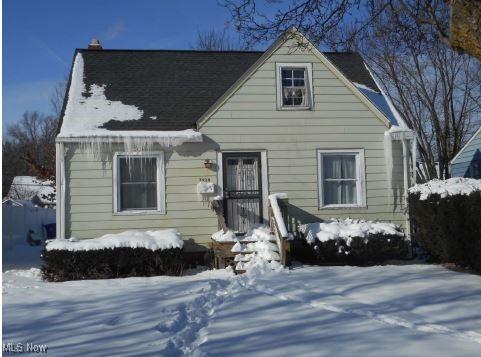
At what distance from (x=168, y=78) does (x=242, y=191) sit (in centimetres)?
371

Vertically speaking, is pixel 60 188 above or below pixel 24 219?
→ above

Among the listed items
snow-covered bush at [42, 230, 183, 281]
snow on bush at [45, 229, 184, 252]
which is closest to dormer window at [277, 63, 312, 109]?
snow on bush at [45, 229, 184, 252]

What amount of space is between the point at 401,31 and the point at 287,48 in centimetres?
360

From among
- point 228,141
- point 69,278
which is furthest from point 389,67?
point 69,278

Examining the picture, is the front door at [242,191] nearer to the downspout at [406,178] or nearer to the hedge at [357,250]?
the hedge at [357,250]

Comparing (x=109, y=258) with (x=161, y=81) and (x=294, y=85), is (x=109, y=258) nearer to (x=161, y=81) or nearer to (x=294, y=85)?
(x=161, y=81)

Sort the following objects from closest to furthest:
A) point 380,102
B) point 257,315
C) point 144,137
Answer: point 257,315
point 144,137
point 380,102

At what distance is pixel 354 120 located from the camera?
12.7 m

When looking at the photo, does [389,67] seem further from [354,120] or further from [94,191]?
[94,191]

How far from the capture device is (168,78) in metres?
13.8

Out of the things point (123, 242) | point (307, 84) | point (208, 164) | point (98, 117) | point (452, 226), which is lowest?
point (123, 242)

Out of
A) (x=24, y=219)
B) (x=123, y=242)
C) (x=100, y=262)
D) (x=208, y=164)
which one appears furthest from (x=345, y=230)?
(x=24, y=219)

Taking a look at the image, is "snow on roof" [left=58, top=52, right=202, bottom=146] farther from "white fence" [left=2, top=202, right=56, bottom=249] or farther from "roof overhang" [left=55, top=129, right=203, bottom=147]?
"white fence" [left=2, top=202, right=56, bottom=249]

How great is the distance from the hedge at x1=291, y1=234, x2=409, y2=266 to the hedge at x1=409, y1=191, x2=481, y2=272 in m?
0.62
